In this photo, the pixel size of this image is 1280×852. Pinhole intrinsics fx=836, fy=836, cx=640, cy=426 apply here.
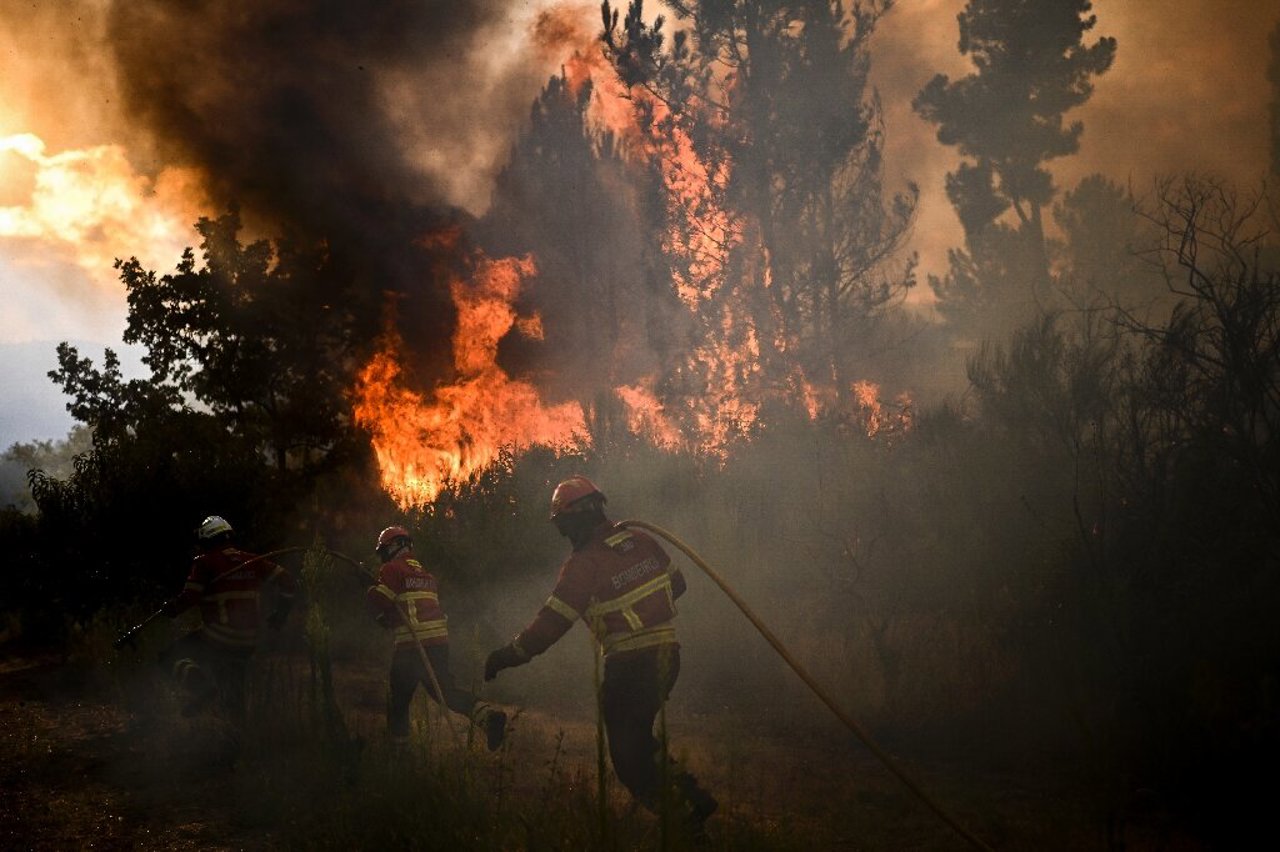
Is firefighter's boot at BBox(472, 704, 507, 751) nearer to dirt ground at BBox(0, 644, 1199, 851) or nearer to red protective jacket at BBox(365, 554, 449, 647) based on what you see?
dirt ground at BBox(0, 644, 1199, 851)

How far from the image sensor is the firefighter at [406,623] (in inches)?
293

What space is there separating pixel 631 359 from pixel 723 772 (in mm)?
20308

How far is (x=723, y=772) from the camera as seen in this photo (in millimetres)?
7309

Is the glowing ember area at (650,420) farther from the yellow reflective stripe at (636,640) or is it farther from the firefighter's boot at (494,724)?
the yellow reflective stripe at (636,640)

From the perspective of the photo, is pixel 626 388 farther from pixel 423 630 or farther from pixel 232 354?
pixel 423 630

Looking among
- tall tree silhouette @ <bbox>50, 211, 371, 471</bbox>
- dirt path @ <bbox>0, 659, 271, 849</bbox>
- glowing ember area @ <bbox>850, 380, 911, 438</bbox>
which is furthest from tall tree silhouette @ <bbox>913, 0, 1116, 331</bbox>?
dirt path @ <bbox>0, 659, 271, 849</bbox>

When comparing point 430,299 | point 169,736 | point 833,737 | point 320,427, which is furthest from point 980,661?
point 430,299

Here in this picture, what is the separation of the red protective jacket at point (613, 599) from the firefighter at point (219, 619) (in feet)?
12.5

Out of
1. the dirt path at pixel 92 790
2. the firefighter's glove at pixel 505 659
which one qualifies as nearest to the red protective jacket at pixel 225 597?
the dirt path at pixel 92 790

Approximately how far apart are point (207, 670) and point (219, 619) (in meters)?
0.46

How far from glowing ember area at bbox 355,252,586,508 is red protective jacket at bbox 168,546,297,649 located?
44.9 feet

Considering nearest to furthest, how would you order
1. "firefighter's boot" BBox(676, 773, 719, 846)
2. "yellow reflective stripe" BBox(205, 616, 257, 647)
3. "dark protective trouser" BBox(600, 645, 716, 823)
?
"firefighter's boot" BBox(676, 773, 719, 846), "dark protective trouser" BBox(600, 645, 716, 823), "yellow reflective stripe" BBox(205, 616, 257, 647)

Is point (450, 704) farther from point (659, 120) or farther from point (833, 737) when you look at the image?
point (659, 120)

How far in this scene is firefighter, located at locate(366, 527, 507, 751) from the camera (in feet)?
24.4
